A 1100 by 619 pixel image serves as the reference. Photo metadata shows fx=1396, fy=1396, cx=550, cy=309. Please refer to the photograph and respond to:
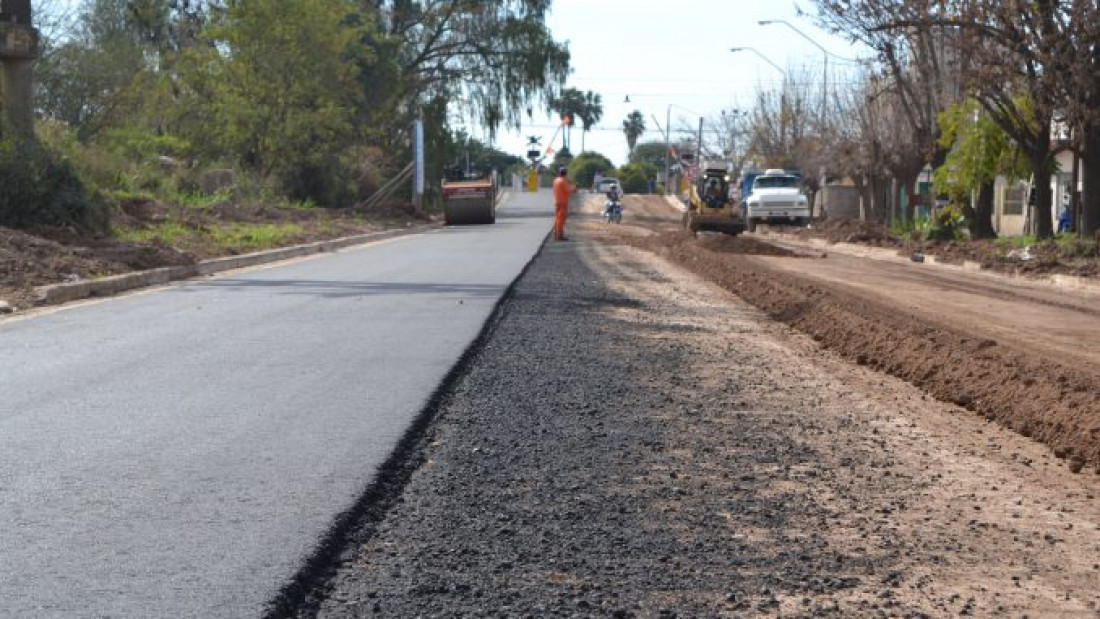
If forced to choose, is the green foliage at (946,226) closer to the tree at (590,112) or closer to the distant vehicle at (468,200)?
the distant vehicle at (468,200)

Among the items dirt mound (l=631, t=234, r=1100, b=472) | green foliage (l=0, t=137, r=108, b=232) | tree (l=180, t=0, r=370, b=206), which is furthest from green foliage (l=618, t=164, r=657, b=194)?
dirt mound (l=631, t=234, r=1100, b=472)

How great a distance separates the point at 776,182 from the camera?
5162cm

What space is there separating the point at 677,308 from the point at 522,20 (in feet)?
145

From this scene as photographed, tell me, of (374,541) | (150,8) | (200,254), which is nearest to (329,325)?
(374,541)

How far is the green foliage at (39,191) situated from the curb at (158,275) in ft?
7.10

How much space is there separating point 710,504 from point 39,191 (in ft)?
57.3

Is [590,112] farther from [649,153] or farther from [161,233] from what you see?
[161,233]

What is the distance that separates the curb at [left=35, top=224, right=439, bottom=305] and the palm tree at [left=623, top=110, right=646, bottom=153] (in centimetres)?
16030

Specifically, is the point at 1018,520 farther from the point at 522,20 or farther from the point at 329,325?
the point at 522,20

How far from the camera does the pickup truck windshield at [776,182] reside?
51.3m

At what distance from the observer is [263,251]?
1019 inches

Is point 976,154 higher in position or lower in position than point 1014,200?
higher

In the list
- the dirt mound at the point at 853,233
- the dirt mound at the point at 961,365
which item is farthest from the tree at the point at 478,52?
the dirt mound at the point at 961,365

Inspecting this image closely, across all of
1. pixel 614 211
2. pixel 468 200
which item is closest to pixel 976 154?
pixel 468 200
